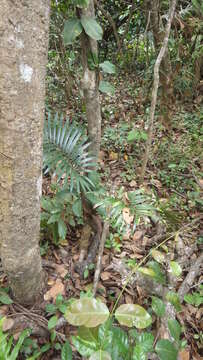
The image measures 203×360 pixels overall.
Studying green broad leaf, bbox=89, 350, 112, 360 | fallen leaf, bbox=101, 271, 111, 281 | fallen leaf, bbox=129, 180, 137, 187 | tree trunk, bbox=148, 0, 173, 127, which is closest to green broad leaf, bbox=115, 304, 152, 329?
green broad leaf, bbox=89, 350, 112, 360

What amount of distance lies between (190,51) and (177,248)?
8.72 feet

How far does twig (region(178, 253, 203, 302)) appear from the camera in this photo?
1542 mm

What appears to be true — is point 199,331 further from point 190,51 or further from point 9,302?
point 190,51

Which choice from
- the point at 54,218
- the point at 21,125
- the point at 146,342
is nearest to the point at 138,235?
the point at 54,218

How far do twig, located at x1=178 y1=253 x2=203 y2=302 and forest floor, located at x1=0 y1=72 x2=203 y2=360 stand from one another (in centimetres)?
4

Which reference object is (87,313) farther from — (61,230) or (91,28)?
(91,28)

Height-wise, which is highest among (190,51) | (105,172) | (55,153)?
(190,51)

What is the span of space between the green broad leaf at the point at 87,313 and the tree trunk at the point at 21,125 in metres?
0.47

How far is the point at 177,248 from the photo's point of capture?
1817mm

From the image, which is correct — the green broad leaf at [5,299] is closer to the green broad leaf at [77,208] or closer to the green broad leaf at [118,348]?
the green broad leaf at [77,208]

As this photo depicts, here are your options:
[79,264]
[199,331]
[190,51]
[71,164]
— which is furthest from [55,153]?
[190,51]

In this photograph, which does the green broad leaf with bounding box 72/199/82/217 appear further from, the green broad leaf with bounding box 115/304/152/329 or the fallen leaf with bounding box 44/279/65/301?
the green broad leaf with bounding box 115/304/152/329

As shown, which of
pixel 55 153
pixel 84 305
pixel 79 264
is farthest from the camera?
pixel 79 264

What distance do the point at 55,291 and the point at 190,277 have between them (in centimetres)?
81
